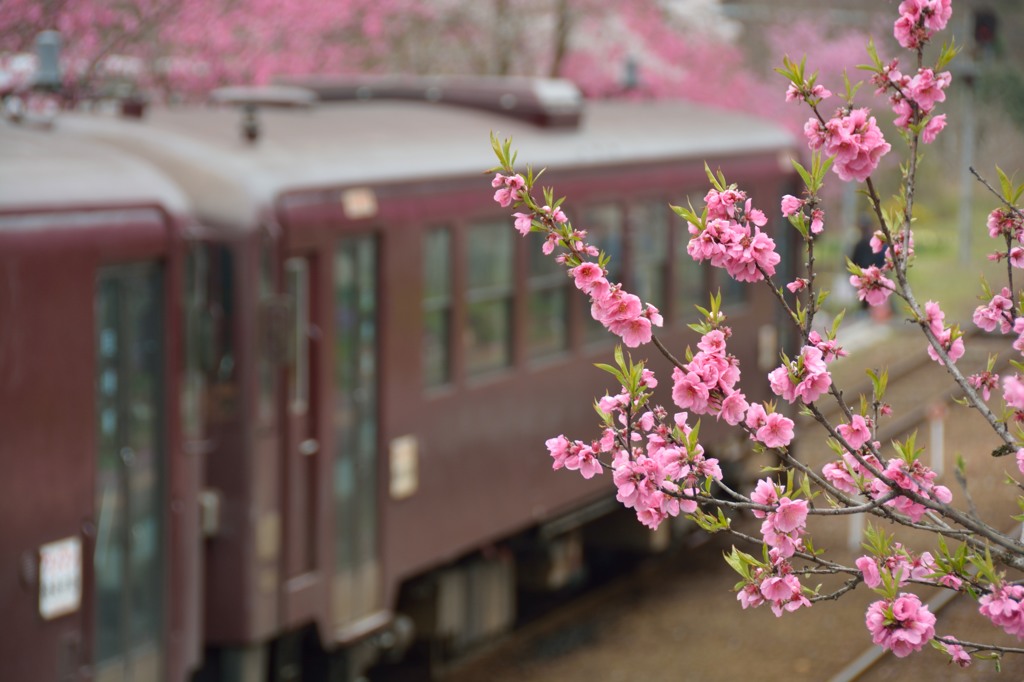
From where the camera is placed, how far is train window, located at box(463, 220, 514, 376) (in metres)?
8.70

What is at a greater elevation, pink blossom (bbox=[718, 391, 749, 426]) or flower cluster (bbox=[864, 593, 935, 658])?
pink blossom (bbox=[718, 391, 749, 426])

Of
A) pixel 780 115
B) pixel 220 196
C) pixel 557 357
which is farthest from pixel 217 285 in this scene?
pixel 780 115

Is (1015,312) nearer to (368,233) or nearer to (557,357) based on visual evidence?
(368,233)

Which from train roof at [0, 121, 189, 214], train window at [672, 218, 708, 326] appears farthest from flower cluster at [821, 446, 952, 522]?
train window at [672, 218, 708, 326]

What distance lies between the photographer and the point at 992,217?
396 centimetres

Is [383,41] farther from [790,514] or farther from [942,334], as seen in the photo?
[790,514]

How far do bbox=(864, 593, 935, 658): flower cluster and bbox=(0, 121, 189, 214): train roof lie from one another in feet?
11.9

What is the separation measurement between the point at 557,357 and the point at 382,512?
201 cm

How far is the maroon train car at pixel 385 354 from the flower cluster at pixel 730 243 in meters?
3.72

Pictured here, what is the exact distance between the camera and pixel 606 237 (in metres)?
9.98

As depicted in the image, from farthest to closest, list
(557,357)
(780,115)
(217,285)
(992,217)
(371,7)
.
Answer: (780,115) → (371,7) → (557,357) → (217,285) → (992,217)

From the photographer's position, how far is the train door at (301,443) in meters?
7.33

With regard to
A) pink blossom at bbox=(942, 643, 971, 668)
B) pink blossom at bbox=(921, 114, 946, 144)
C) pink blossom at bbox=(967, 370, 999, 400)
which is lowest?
pink blossom at bbox=(942, 643, 971, 668)

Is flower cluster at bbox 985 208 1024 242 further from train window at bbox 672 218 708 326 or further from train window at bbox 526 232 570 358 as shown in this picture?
train window at bbox 672 218 708 326
